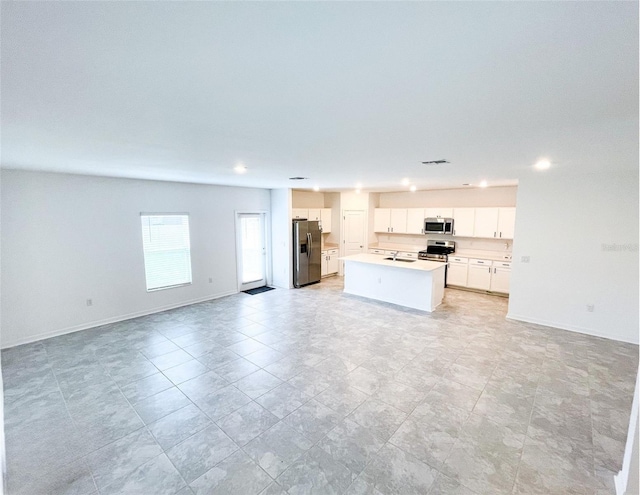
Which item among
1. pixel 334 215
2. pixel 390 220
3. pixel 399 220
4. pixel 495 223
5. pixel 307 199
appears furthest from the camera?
pixel 334 215

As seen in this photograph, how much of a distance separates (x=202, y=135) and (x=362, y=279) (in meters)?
5.16

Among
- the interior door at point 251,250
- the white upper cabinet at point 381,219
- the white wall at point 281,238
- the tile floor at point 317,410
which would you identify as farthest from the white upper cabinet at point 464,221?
the interior door at point 251,250

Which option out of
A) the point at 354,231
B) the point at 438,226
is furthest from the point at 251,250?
the point at 438,226

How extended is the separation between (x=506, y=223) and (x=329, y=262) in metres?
4.61

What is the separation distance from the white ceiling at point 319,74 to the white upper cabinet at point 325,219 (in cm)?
613

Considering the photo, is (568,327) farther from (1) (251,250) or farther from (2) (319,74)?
(1) (251,250)

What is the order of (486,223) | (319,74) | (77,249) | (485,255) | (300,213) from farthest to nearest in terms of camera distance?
(300,213) < (485,255) < (486,223) < (77,249) < (319,74)

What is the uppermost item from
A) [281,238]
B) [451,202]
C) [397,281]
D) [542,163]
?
[542,163]

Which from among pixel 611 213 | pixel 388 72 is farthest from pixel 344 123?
pixel 611 213

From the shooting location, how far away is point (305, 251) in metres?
7.71

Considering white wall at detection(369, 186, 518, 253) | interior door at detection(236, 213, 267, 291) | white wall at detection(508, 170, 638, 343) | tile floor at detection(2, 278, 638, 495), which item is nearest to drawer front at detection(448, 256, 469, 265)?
white wall at detection(369, 186, 518, 253)

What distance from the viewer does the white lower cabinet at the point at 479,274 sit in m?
6.86

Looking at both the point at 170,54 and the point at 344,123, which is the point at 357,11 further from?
the point at 344,123

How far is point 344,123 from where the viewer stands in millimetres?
1977
